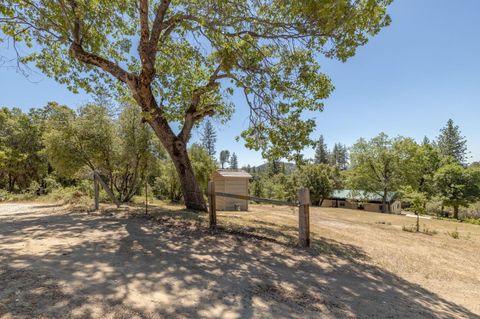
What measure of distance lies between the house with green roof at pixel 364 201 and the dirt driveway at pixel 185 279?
30.8m

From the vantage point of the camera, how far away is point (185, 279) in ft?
10.3

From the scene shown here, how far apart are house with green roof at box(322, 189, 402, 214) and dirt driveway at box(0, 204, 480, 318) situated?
101ft

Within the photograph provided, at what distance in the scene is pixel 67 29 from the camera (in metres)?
7.48

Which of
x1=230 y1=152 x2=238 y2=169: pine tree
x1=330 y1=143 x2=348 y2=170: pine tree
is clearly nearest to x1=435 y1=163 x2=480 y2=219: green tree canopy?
x1=330 y1=143 x2=348 y2=170: pine tree

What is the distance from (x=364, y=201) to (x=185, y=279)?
3802 centimetres

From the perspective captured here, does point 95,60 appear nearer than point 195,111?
Yes

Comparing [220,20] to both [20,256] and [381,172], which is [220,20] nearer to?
[20,256]

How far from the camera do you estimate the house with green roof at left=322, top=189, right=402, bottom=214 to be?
33250 millimetres

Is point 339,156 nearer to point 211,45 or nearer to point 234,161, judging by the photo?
point 234,161

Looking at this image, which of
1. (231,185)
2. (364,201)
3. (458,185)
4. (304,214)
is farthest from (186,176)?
(458,185)

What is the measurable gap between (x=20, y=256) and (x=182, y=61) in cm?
762

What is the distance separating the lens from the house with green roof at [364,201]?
33.2 m

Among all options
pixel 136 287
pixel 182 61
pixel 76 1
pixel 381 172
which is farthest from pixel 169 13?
pixel 381 172

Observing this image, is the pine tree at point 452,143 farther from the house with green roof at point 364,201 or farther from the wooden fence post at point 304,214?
the wooden fence post at point 304,214
